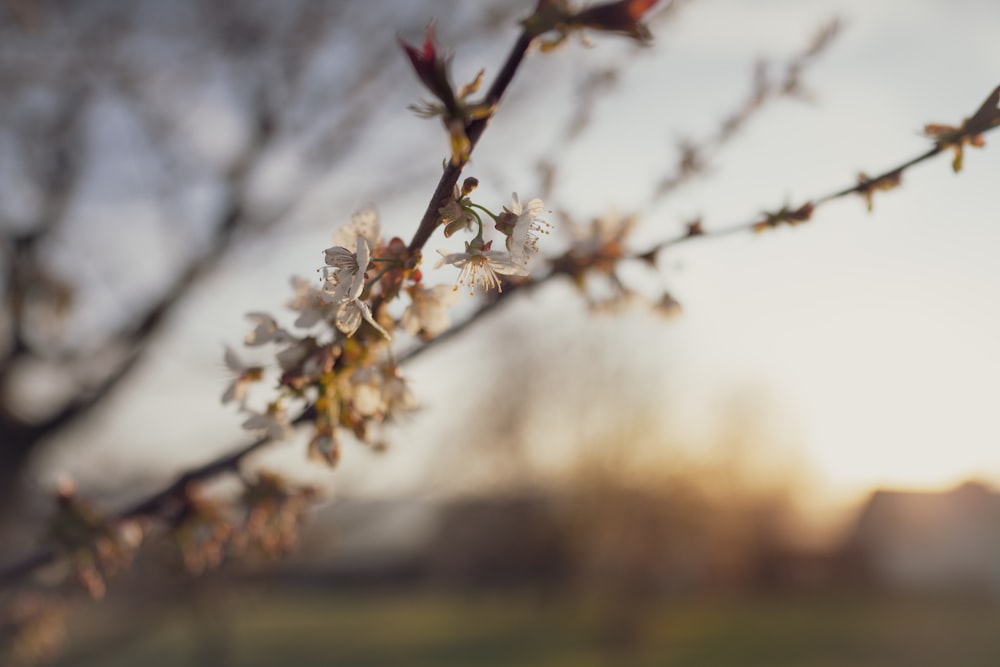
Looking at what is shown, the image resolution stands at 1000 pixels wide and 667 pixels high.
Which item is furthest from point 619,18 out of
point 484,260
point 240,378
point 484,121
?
point 240,378

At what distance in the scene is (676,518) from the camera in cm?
1823

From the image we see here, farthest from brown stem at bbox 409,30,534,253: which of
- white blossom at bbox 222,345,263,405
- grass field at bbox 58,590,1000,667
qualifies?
grass field at bbox 58,590,1000,667

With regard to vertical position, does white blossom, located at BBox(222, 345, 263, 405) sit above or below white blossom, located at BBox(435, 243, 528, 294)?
above

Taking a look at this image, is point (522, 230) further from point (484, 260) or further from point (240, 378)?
point (240, 378)

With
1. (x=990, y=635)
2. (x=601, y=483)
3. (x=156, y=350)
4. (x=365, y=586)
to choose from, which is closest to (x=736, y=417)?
(x=601, y=483)

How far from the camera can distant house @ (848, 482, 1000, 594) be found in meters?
25.7

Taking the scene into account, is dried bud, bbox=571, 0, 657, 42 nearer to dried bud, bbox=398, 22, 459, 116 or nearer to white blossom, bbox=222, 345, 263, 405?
dried bud, bbox=398, 22, 459, 116

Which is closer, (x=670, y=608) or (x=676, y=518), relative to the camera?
(x=676, y=518)

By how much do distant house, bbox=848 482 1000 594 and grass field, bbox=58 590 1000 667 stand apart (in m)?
1.73

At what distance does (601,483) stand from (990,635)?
9377 mm

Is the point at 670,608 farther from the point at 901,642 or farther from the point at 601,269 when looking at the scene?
the point at 601,269

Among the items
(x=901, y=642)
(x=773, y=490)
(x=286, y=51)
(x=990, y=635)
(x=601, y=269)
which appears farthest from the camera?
(x=773, y=490)

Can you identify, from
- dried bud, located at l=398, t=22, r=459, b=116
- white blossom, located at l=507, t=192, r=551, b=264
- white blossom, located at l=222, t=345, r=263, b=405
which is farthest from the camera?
white blossom, located at l=222, t=345, r=263, b=405

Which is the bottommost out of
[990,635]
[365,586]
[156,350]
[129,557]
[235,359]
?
[990,635]
